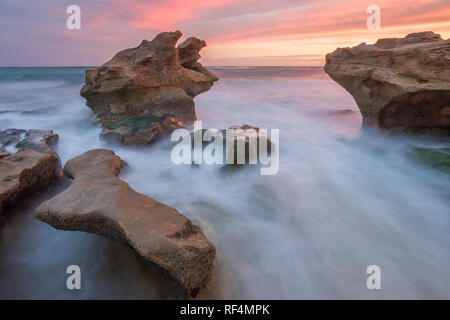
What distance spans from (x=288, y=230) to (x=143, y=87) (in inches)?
210

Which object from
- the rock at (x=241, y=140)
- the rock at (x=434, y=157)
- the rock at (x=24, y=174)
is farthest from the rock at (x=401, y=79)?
the rock at (x=24, y=174)

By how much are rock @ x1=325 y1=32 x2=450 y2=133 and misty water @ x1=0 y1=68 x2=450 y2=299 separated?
42 centimetres

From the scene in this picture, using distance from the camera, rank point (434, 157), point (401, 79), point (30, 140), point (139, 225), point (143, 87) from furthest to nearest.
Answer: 1. point (143, 87)
2. point (30, 140)
3. point (401, 79)
4. point (434, 157)
5. point (139, 225)

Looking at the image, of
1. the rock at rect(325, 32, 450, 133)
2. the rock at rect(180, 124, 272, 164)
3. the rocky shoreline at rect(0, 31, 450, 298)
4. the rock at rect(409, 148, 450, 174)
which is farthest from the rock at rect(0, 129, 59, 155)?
the rock at rect(409, 148, 450, 174)

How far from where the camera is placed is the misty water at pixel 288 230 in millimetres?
2553

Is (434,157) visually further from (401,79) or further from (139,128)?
(139,128)

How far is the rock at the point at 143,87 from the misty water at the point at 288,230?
41.7 inches

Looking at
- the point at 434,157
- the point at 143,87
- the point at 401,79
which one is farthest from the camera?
the point at 143,87

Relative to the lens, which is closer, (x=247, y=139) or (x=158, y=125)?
(x=247, y=139)

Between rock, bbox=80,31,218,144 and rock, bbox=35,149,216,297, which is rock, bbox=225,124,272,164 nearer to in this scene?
rock, bbox=80,31,218,144

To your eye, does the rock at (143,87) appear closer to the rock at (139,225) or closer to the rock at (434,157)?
the rock at (139,225)

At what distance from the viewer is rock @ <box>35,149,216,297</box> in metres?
2.20

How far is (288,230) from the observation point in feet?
11.0

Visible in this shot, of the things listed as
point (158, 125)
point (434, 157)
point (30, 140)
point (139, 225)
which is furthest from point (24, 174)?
point (434, 157)
